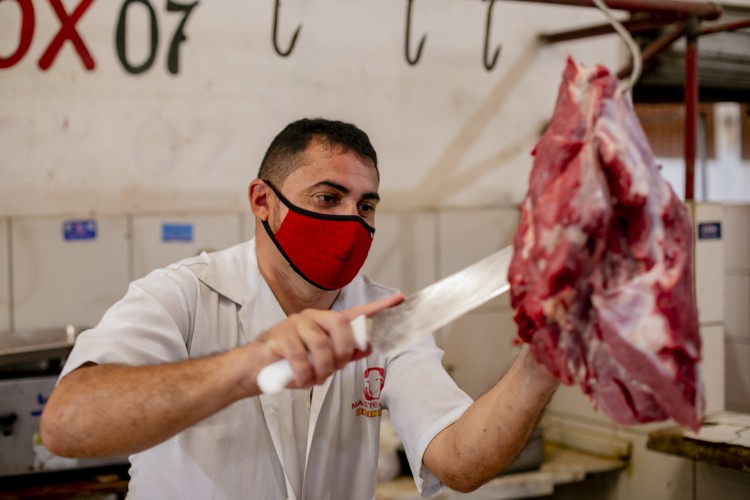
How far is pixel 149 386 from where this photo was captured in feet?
4.92

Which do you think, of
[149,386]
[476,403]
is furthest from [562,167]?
[149,386]

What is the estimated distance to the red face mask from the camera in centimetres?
200

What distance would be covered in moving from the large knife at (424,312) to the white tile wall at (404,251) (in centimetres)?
232

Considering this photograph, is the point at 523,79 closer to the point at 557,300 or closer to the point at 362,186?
the point at 362,186

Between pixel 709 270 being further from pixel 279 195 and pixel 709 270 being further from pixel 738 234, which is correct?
pixel 279 195

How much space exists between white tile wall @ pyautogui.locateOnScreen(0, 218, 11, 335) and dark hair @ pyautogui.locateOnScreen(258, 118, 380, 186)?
1.53 meters

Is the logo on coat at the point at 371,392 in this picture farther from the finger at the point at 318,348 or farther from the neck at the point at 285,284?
the finger at the point at 318,348

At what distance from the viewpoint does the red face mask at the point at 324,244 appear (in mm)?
1996

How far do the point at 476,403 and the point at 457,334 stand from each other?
215cm

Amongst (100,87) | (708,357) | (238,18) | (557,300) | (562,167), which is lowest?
(708,357)

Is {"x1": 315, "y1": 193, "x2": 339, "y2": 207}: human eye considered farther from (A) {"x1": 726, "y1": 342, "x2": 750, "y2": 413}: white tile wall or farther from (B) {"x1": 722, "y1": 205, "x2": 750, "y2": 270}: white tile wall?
(A) {"x1": 726, "y1": 342, "x2": 750, "y2": 413}: white tile wall

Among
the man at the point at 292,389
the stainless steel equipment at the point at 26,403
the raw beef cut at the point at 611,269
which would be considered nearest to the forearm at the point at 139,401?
the man at the point at 292,389

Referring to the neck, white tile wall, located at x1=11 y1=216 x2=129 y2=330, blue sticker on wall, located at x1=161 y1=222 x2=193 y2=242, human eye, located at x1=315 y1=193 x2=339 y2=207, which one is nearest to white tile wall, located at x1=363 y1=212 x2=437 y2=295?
blue sticker on wall, located at x1=161 y1=222 x2=193 y2=242

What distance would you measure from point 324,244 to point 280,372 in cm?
72
